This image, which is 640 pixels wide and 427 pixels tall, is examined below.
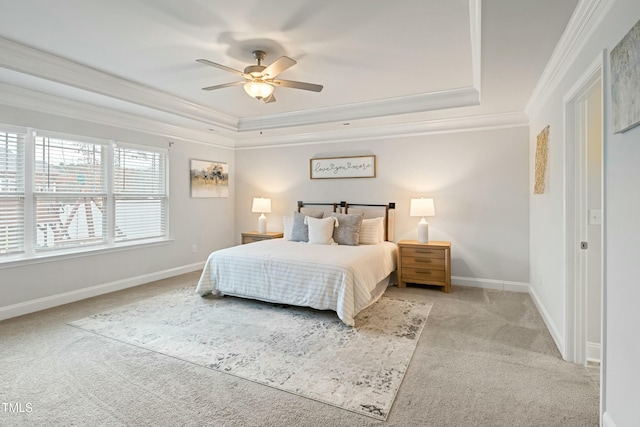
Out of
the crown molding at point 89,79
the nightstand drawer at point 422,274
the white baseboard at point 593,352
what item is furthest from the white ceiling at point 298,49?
the white baseboard at point 593,352

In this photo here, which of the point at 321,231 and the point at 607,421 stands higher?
the point at 321,231

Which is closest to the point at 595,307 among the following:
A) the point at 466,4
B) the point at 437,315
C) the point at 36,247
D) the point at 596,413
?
the point at 596,413

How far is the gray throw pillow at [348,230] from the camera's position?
4676mm

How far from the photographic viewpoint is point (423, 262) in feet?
14.9

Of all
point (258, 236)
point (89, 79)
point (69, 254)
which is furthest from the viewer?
point (258, 236)

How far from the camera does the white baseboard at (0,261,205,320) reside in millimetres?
3508

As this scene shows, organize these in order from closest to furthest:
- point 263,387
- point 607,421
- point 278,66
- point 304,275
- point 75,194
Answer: point 607,421
point 263,387
point 278,66
point 304,275
point 75,194

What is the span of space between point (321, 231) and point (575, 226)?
9.53 ft

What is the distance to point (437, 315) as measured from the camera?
3.57 meters

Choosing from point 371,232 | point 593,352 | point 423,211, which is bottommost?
point 593,352

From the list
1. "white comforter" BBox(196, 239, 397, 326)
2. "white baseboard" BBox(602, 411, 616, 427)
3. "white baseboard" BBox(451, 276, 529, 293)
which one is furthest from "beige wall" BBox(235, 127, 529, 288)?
"white baseboard" BBox(602, 411, 616, 427)

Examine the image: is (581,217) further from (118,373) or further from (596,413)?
(118,373)

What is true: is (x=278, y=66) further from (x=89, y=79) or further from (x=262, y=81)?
(x=89, y=79)

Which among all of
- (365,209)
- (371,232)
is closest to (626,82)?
(371,232)
